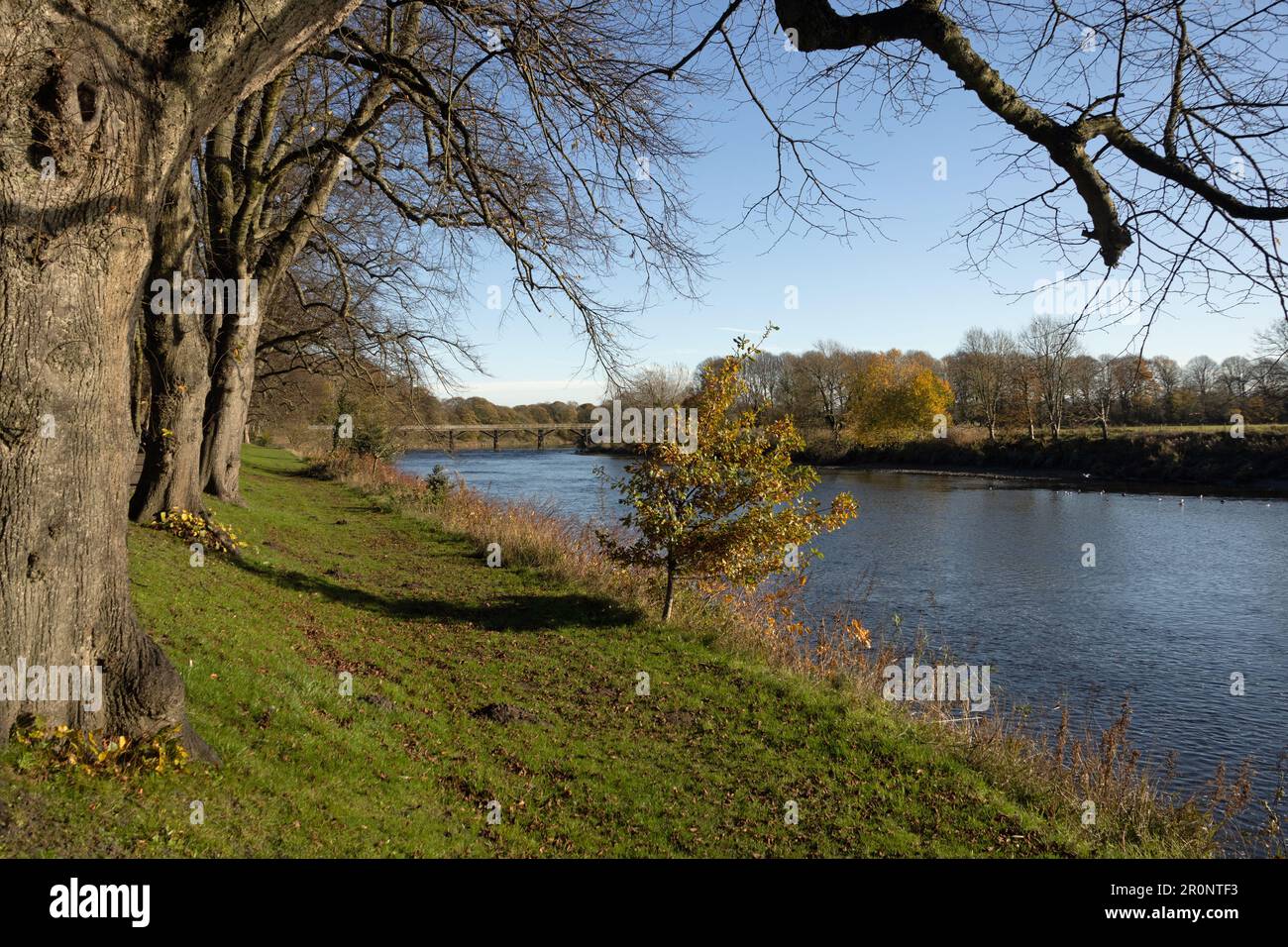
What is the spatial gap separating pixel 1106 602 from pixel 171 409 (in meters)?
17.7

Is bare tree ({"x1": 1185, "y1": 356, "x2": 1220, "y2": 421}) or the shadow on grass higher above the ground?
bare tree ({"x1": 1185, "y1": 356, "x2": 1220, "y2": 421})

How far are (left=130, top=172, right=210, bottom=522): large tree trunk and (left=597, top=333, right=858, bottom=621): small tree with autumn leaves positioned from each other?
21.8 ft

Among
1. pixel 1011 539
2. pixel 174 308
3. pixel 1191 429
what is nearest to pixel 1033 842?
pixel 174 308

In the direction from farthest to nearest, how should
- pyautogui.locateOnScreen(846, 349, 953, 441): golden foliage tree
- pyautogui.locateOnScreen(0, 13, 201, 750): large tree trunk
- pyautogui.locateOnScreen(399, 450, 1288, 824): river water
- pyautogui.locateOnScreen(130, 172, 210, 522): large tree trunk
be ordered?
1. pyautogui.locateOnScreen(846, 349, 953, 441): golden foliage tree
2. pyautogui.locateOnScreen(130, 172, 210, 522): large tree trunk
3. pyautogui.locateOnScreen(399, 450, 1288, 824): river water
4. pyautogui.locateOnScreen(0, 13, 201, 750): large tree trunk

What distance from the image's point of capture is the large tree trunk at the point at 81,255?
3566 millimetres

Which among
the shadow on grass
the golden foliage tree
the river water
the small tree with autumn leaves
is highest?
the golden foliage tree

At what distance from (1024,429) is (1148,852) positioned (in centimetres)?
5377

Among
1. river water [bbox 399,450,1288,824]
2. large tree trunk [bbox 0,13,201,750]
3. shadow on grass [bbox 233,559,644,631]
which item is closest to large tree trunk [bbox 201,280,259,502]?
shadow on grass [bbox 233,559,644,631]

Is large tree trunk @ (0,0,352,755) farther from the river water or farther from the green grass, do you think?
the river water

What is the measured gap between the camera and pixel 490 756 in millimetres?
6578

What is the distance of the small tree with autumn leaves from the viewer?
34.2 feet

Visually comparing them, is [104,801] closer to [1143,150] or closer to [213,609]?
[213,609]

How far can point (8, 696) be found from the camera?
3.72 meters

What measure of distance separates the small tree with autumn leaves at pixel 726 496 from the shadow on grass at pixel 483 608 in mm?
1058
